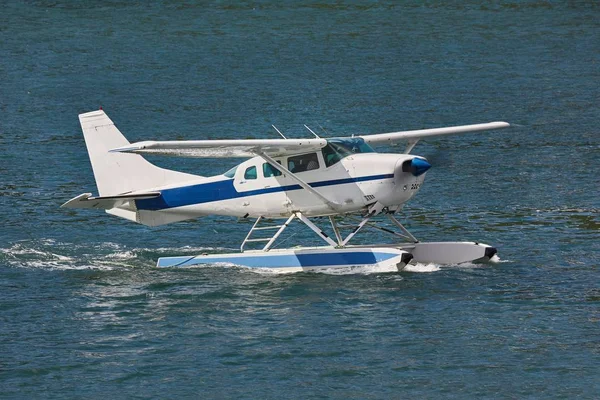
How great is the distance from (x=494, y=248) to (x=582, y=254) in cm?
253

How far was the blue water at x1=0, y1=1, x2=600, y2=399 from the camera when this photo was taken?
750 inches

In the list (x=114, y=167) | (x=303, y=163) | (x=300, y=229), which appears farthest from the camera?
(x=300, y=229)

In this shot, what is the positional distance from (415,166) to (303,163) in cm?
253

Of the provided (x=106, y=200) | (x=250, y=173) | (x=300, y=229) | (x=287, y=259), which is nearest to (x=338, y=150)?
(x=250, y=173)

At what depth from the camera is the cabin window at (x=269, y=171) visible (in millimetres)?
24895

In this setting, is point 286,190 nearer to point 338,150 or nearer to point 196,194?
point 338,150

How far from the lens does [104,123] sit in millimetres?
25938

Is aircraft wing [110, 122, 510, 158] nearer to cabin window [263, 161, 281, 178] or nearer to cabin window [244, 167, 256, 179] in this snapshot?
cabin window [263, 161, 281, 178]

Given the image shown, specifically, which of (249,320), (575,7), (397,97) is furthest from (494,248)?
(575,7)

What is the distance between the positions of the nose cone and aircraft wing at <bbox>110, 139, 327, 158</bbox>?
178 cm

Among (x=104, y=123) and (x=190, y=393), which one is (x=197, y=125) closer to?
(x=104, y=123)

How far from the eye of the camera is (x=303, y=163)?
24.6 meters

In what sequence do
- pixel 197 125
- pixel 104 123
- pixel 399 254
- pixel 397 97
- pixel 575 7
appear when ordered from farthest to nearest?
pixel 575 7, pixel 397 97, pixel 197 125, pixel 104 123, pixel 399 254

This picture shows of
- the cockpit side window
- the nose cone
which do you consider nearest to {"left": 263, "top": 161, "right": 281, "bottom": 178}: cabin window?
the cockpit side window
